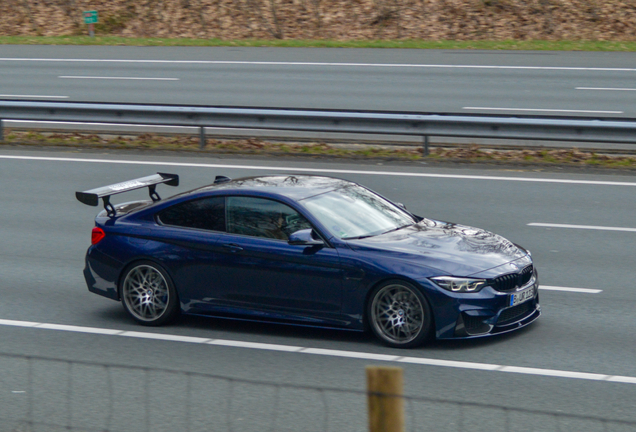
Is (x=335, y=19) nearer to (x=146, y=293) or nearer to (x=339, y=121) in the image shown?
(x=339, y=121)

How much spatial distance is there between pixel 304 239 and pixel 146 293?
5.69 feet

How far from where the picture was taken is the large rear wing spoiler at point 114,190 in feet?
28.1

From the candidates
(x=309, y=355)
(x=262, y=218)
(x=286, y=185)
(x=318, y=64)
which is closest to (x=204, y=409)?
(x=309, y=355)

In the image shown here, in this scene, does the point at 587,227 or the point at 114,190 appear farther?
the point at 587,227

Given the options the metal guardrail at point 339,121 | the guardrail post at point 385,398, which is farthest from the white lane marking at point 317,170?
the guardrail post at point 385,398

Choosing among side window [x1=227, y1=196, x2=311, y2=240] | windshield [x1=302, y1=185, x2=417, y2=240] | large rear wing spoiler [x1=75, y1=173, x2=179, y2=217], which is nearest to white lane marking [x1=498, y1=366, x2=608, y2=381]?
windshield [x1=302, y1=185, x2=417, y2=240]

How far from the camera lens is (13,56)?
29359mm

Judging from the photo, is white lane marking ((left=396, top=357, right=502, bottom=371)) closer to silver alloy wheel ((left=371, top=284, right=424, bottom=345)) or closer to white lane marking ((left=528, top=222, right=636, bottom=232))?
silver alloy wheel ((left=371, top=284, right=424, bottom=345))

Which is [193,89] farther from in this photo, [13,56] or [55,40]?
[55,40]

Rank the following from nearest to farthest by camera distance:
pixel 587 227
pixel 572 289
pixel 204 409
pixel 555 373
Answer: pixel 204 409 < pixel 555 373 < pixel 572 289 < pixel 587 227

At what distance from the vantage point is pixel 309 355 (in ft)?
25.1

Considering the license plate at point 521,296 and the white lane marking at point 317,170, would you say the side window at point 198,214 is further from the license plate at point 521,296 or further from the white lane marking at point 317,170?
the white lane marking at point 317,170

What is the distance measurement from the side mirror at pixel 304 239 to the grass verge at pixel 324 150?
8676 mm

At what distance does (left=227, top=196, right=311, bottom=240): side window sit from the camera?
8.17m
